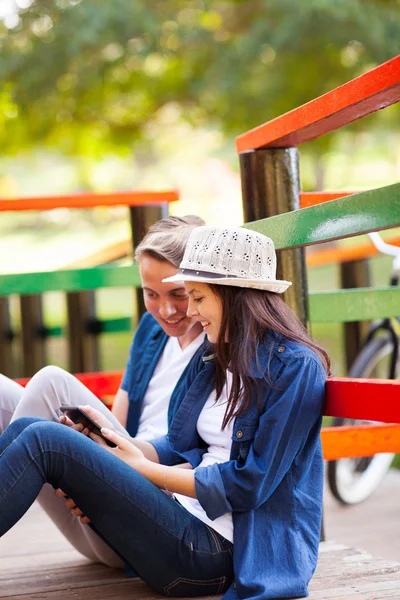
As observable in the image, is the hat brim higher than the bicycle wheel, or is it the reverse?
the hat brim

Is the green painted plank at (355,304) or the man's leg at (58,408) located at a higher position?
the green painted plank at (355,304)

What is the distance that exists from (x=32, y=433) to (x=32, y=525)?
5.36ft

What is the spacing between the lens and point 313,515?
2.15 metres

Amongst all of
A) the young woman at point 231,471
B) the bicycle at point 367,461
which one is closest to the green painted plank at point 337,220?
the young woman at point 231,471

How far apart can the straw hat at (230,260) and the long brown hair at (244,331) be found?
3 cm

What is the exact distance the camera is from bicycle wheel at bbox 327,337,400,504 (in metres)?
4.12

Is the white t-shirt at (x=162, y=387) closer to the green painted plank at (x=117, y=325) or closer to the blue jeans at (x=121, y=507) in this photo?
the blue jeans at (x=121, y=507)

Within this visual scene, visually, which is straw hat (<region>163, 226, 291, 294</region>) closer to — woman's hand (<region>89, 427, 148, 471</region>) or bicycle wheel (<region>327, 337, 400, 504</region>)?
woman's hand (<region>89, 427, 148, 471</region>)

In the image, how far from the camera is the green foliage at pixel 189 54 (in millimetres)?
6797

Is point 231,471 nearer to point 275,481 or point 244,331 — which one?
point 275,481

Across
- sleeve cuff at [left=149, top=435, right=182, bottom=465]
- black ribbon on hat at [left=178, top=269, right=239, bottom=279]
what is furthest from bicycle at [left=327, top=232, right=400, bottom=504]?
black ribbon on hat at [left=178, top=269, right=239, bottom=279]

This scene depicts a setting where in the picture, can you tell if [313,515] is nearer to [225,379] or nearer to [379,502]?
[225,379]

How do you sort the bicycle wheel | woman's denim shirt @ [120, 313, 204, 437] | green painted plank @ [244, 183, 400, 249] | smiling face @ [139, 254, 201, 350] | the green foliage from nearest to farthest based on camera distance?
green painted plank @ [244, 183, 400, 249], smiling face @ [139, 254, 201, 350], woman's denim shirt @ [120, 313, 204, 437], the bicycle wheel, the green foliage

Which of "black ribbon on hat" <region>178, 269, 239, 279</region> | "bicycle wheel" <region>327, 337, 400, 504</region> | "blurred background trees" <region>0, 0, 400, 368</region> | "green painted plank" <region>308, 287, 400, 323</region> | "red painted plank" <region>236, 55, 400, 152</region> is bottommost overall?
"bicycle wheel" <region>327, 337, 400, 504</region>
